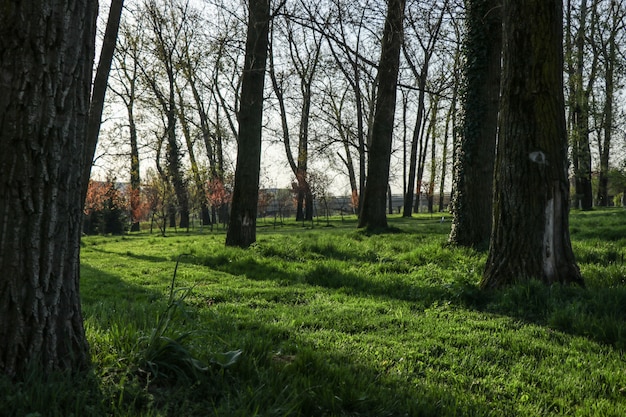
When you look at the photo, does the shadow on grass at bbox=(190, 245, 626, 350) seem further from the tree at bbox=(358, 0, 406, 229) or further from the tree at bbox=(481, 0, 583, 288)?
the tree at bbox=(358, 0, 406, 229)

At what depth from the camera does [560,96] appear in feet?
18.0

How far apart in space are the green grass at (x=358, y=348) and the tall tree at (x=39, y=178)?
29 centimetres

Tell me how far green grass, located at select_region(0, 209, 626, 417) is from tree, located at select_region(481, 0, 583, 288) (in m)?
0.45

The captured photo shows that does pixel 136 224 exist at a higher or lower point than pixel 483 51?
lower

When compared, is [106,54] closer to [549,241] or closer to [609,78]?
[549,241]

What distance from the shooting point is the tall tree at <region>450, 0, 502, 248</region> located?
29.3 feet

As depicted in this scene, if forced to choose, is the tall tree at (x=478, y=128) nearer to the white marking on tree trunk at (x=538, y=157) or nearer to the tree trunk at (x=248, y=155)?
the white marking on tree trunk at (x=538, y=157)

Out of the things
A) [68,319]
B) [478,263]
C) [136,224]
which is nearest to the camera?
[68,319]

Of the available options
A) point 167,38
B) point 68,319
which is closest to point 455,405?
point 68,319

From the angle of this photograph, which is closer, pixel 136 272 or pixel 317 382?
pixel 317 382

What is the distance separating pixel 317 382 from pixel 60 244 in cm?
184

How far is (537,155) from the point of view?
5438 mm

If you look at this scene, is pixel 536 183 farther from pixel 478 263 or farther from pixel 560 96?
pixel 478 263

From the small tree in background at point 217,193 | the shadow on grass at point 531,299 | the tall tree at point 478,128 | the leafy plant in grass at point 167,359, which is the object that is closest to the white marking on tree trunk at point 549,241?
the shadow on grass at point 531,299
